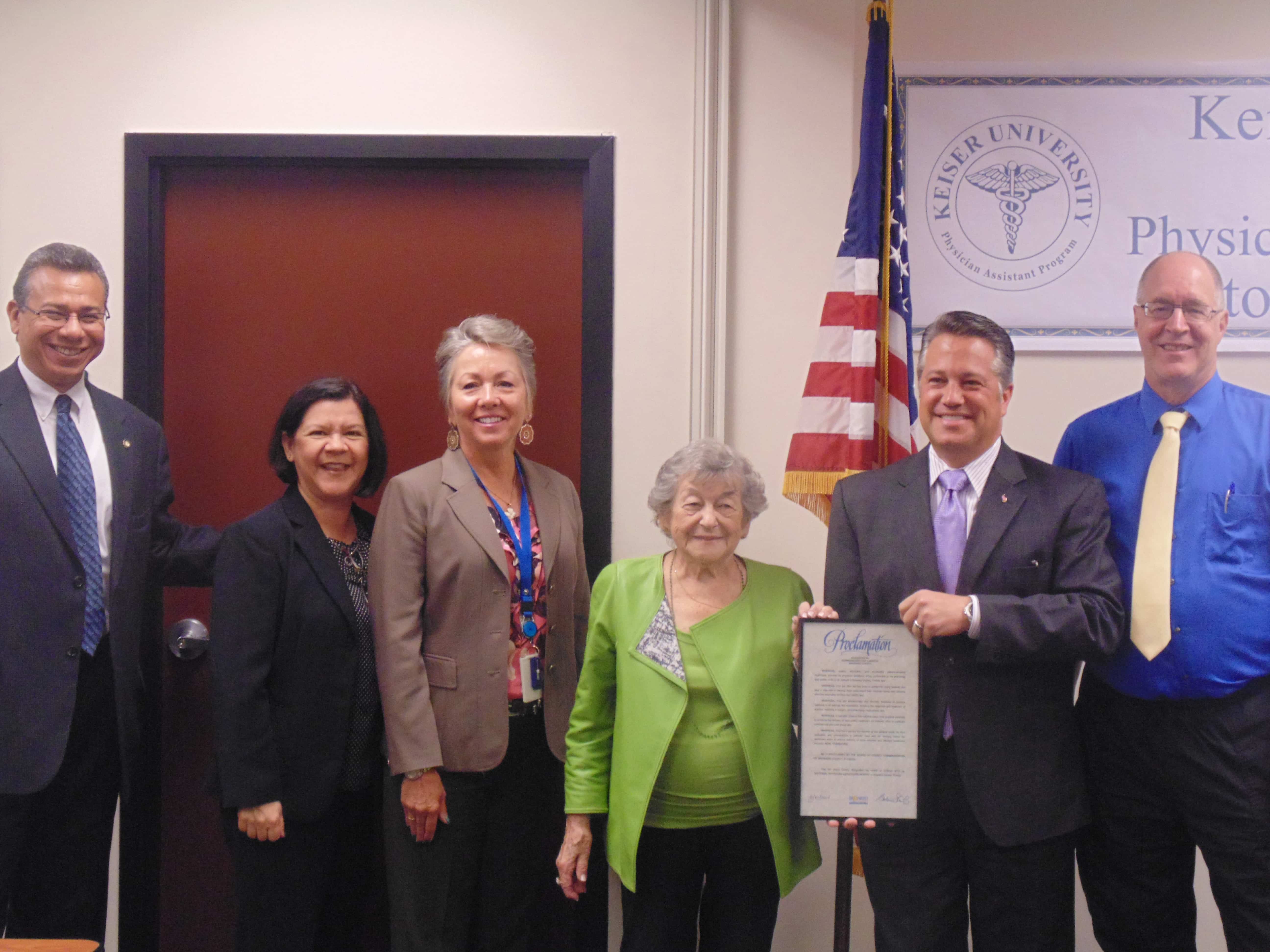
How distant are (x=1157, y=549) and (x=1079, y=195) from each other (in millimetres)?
1300

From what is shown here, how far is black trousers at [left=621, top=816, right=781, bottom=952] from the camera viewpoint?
1.92 metres

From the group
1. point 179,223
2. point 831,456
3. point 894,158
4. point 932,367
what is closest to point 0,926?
point 179,223

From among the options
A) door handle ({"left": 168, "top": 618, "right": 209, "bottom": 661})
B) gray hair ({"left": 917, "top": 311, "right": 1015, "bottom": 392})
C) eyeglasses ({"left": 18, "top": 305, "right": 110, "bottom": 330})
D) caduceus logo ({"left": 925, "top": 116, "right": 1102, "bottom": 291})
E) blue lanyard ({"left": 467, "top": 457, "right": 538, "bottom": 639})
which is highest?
caduceus logo ({"left": 925, "top": 116, "right": 1102, "bottom": 291})

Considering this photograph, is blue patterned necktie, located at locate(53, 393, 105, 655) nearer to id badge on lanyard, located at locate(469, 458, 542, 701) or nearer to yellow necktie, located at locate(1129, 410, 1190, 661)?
id badge on lanyard, located at locate(469, 458, 542, 701)

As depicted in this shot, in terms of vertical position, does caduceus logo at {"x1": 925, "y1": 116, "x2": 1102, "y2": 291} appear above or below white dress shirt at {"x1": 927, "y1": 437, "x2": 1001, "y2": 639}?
above

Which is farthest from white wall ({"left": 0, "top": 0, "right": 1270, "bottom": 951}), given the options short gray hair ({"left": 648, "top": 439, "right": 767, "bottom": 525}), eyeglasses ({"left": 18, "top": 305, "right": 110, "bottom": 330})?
short gray hair ({"left": 648, "top": 439, "right": 767, "bottom": 525})

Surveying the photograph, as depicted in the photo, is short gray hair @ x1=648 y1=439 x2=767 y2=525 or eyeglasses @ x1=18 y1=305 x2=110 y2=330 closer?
short gray hair @ x1=648 y1=439 x2=767 y2=525

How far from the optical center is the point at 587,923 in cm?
267

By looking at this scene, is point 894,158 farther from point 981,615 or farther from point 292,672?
point 292,672

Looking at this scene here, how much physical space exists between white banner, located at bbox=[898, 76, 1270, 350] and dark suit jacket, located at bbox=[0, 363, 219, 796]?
2.24m

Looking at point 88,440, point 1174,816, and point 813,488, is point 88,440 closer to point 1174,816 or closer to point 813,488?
point 813,488

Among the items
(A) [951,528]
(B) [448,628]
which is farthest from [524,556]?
(A) [951,528]

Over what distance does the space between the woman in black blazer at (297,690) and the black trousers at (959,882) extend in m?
1.21

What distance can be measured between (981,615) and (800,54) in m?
1.75
